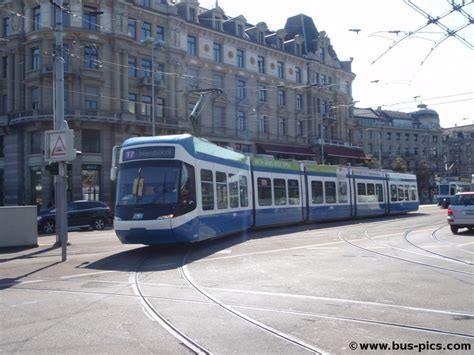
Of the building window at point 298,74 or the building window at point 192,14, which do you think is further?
the building window at point 298,74

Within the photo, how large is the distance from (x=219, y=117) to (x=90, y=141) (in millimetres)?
14539

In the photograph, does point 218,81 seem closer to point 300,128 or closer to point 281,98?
point 281,98

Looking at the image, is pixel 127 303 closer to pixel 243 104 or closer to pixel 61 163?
pixel 61 163

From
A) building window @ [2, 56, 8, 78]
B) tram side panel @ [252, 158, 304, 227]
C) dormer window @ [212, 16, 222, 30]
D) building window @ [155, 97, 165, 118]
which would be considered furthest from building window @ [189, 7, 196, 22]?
tram side panel @ [252, 158, 304, 227]

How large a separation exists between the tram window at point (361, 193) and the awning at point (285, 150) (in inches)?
973

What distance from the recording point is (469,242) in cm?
1622

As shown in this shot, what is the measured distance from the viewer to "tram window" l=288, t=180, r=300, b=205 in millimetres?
23155

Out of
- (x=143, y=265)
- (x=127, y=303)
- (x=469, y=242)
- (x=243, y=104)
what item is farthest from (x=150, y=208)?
(x=243, y=104)

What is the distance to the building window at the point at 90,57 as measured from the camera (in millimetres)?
41281

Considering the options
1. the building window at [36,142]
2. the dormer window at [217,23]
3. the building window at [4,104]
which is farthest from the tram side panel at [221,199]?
the dormer window at [217,23]

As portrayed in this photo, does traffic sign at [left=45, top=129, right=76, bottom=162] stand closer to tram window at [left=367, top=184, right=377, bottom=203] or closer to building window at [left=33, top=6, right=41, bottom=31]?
tram window at [left=367, top=184, right=377, bottom=203]

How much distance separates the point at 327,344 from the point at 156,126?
40.2 meters

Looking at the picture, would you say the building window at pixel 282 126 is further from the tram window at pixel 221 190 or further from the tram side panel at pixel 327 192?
the tram window at pixel 221 190

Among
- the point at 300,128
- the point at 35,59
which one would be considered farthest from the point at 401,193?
the point at 35,59
